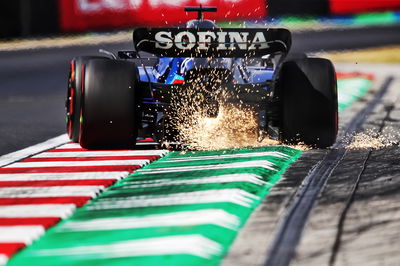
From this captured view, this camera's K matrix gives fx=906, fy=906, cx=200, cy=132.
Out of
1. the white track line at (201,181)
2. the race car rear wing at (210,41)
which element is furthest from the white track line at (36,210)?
the race car rear wing at (210,41)

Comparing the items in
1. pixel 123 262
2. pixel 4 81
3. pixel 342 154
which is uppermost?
pixel 123 262

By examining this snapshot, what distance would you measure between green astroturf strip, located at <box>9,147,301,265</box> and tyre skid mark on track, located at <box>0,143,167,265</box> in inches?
3.9

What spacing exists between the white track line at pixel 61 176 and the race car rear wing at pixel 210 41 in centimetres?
138

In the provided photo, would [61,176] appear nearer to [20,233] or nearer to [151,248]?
[20,233]

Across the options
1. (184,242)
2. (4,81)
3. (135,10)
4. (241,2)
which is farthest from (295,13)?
(184,242)

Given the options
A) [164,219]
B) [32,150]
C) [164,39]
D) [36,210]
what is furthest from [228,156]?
[164,219]

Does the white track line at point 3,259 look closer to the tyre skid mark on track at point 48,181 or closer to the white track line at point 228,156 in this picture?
the tyre skid mark on track at point 48,181

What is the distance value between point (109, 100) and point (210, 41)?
945mm

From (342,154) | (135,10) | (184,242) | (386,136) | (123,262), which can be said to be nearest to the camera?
(123,262)

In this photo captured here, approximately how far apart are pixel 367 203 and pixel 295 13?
59.9 feet

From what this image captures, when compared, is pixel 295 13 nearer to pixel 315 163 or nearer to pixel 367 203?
pixel 315 163

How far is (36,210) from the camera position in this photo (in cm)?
512

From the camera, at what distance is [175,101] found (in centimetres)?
738

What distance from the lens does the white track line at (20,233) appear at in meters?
4.39
